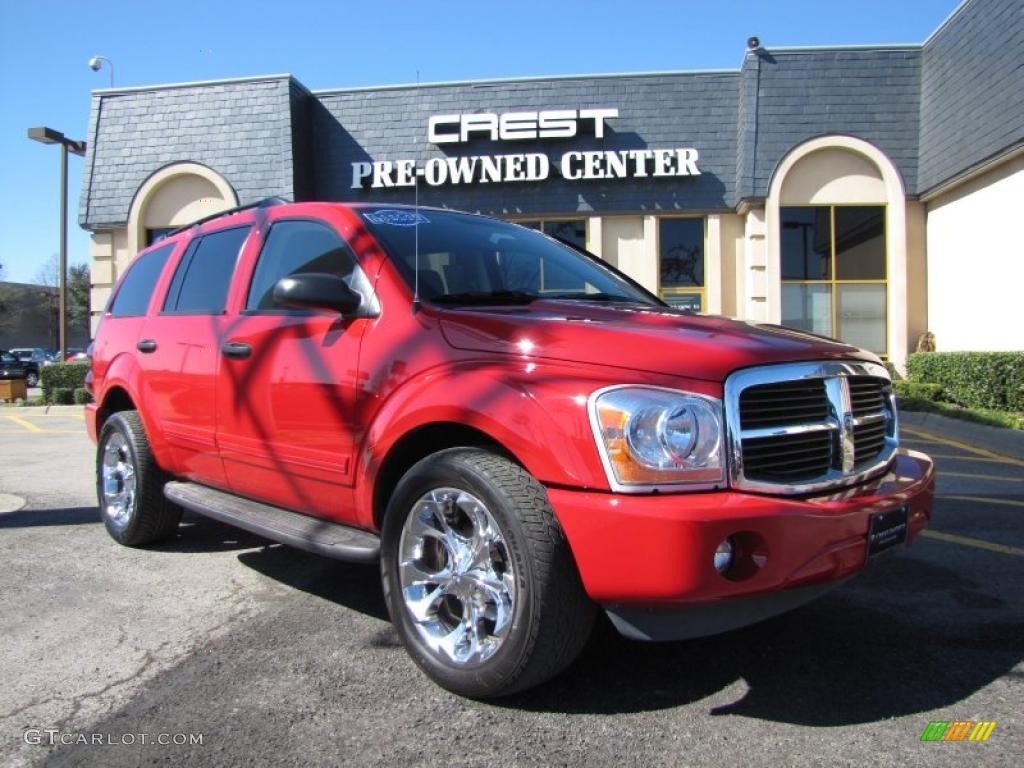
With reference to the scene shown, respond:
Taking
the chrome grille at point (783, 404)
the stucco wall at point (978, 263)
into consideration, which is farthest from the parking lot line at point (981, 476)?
the stucco wall at point (978, 263)

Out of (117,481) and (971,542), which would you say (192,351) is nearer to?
(117,481)

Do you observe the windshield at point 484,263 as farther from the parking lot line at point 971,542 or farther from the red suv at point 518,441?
the parking lot line at point 971,542

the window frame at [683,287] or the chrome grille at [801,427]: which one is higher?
the window frame at [683,287]

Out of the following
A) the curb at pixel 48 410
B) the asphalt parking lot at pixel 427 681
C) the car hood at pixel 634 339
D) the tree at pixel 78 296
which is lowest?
the asphalt parking lot at pixel 427 681

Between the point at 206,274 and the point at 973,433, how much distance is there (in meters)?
9.33

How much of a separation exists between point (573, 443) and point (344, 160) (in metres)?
16.2

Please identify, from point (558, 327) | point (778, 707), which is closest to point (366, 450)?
point (558, 327)

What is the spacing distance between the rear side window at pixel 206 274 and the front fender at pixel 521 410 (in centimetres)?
178

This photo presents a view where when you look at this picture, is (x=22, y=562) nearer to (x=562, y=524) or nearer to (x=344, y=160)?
(x=562, y=524)

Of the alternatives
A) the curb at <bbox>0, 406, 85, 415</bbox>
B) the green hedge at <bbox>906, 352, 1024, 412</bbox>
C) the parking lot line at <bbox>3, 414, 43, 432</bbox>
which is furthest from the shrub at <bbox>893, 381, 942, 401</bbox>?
the curb at <bbox>0, 406, 85, 415</bbox>

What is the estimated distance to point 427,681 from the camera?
2938mm

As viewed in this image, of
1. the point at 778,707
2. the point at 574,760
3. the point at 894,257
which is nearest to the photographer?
the point at 574,760

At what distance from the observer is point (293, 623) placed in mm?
3566

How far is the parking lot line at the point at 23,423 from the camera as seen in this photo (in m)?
12.6
